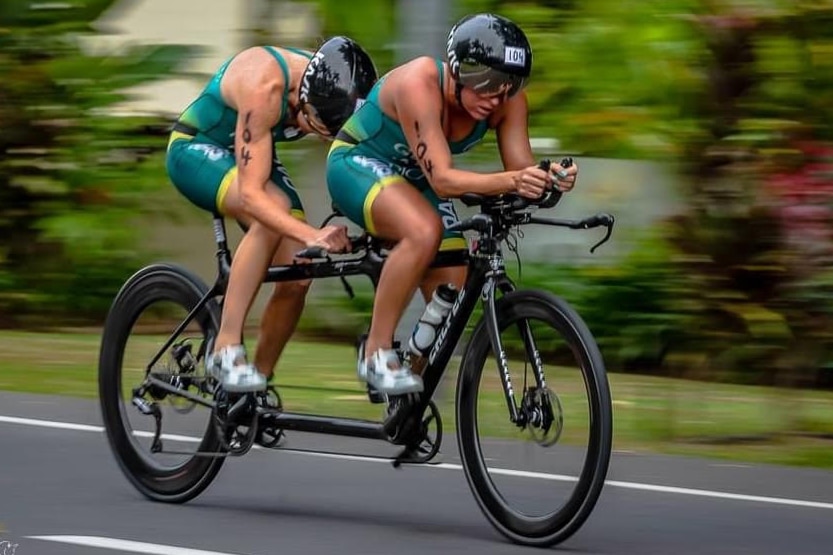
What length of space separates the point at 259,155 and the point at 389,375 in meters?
0.90

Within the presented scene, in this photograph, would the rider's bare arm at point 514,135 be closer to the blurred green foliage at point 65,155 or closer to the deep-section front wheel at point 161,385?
the deep-section front wheel at point 161,385

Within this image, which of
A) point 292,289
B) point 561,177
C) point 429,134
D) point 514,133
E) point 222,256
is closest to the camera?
point 561,177

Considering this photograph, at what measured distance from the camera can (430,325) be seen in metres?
6.77

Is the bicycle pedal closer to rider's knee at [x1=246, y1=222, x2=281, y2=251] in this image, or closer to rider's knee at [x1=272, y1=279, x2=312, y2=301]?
rider's knee at [x1=272, y1=279, x2=312, y2=301]

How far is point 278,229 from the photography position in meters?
6.75

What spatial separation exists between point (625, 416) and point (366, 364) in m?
3.69

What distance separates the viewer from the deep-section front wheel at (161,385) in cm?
729

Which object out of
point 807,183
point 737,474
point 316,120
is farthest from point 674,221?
point 316,120

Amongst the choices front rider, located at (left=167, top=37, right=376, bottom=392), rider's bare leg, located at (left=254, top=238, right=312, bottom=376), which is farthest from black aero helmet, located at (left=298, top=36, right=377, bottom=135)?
rider's bare leg, located at (left=254, top=238, right=312, bottom=376)

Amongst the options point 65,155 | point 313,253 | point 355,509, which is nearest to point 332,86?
point 313,253

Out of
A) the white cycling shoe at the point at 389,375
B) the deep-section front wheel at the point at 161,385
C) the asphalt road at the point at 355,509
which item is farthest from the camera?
the deep-section front wheel at the point at 161,385

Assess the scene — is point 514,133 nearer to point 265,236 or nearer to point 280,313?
point 265,236

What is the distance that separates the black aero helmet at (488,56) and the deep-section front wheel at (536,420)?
0.69 meters

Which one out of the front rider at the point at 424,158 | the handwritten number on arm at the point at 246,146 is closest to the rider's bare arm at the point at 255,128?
the handwritten number on arm at the point at 246,146
